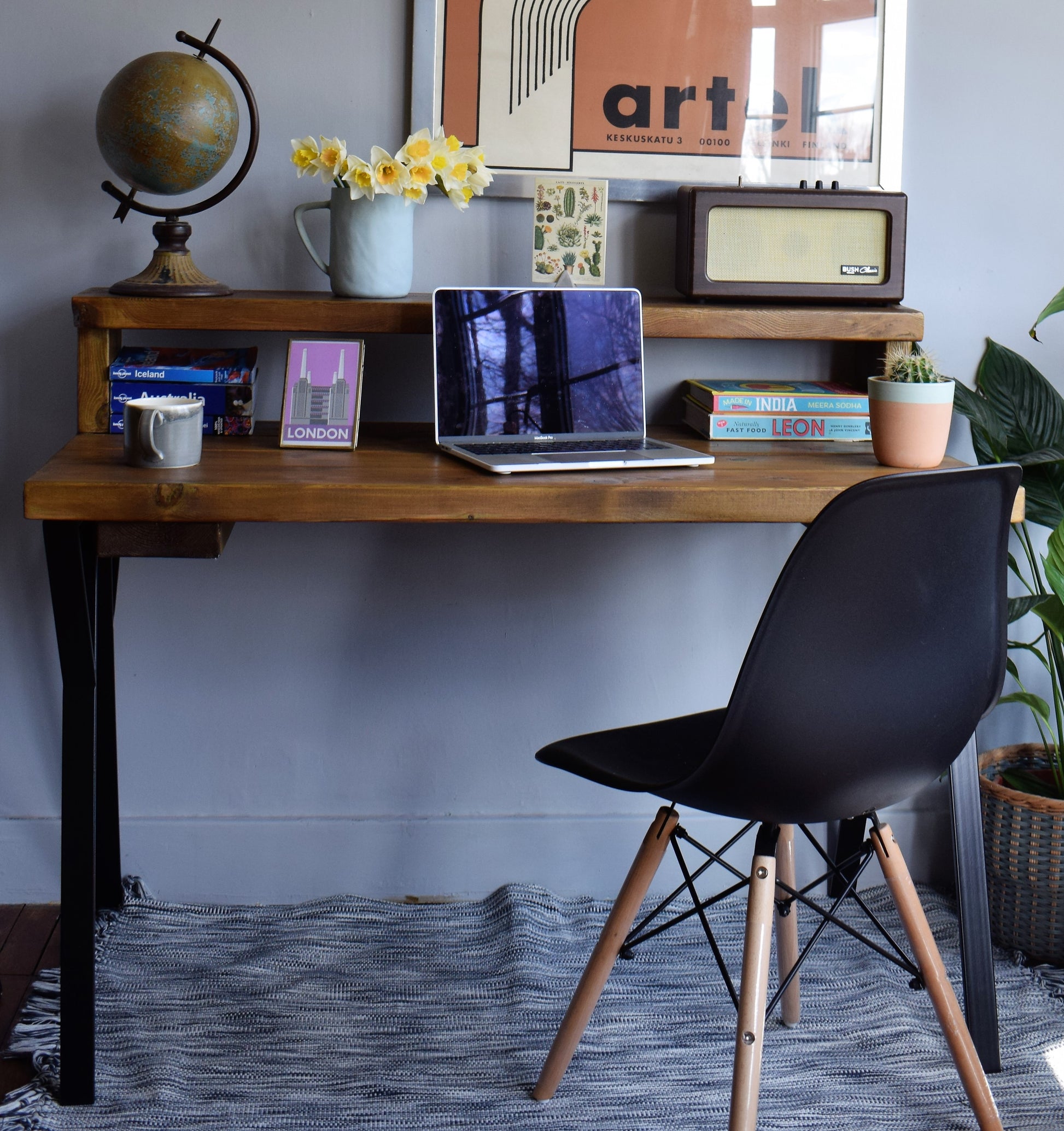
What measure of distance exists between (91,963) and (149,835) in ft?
1.82

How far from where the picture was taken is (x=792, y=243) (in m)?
1.81

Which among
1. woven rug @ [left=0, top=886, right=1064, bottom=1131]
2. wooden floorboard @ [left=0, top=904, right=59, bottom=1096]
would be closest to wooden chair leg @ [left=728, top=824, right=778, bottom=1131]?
woven rug @ [left=0, top=886, right=1064, bottom=1131]

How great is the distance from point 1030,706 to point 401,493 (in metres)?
1.20

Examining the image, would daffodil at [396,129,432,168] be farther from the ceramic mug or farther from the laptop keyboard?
A: the laptop keyboard

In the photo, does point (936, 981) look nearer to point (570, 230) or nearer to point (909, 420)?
point (909, 420)

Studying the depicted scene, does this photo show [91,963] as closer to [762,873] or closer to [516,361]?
[762,873]

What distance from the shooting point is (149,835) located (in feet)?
6.71

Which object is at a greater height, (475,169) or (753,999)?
(475,169)

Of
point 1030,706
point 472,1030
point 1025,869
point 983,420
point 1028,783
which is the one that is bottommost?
point 472,1030

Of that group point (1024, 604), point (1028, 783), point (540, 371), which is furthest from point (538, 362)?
point (1028, 783)

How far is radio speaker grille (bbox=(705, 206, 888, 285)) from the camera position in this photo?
1.80 m

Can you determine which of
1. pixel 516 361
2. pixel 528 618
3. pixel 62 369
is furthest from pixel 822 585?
pixel 62 369

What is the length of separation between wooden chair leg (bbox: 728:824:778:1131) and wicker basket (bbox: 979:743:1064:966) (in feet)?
2.37

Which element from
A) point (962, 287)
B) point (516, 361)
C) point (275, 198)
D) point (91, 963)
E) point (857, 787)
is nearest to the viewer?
point (857, 787)
